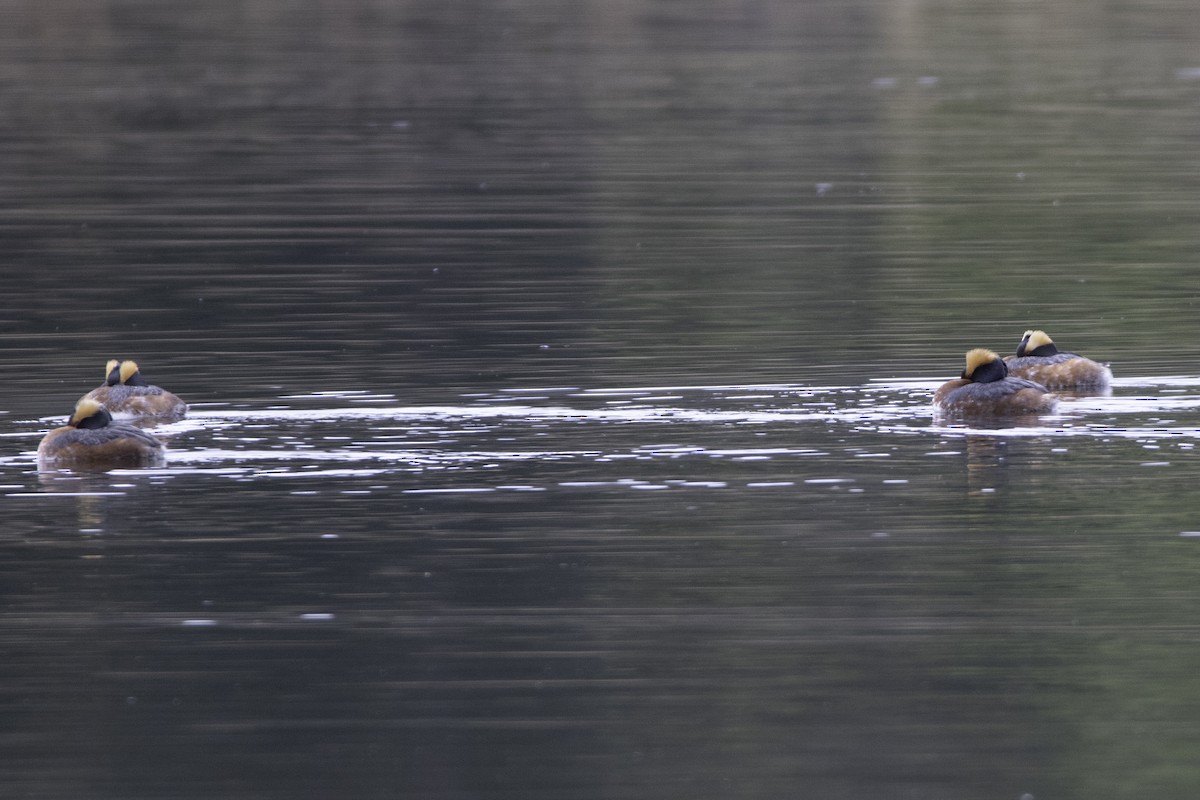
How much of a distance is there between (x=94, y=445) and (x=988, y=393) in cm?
648

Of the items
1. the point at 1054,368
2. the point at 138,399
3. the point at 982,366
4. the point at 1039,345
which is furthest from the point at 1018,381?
the point at 138,399

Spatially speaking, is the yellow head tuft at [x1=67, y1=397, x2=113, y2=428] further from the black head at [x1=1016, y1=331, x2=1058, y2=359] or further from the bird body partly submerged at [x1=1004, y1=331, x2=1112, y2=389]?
the black head at [x1=1016, y1=331, x2=1058, y2=359]

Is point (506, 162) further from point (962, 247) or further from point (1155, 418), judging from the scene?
point (1155, 418)

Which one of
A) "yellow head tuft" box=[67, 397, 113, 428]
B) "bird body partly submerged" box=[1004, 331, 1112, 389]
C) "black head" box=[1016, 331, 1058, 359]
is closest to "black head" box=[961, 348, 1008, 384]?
"bird body partly submerged" box=[1004, 331, 1112, 389]

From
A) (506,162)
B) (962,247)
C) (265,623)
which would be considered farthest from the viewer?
(506,162)

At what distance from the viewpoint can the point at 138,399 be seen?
708 inches

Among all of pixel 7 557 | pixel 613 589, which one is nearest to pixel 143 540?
pixel 7 557

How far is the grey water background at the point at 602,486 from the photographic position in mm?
10320

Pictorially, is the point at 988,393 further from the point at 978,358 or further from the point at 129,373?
the point at 129,373

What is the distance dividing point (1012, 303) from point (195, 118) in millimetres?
28246

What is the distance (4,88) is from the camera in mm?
56375

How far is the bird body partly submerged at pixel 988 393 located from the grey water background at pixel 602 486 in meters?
0.26

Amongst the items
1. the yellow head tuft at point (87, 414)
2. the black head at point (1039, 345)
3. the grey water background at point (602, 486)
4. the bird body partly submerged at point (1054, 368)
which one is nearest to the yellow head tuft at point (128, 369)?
the grey water background at point (602, 486)

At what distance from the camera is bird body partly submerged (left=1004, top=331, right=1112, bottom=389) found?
18641 millimetres
